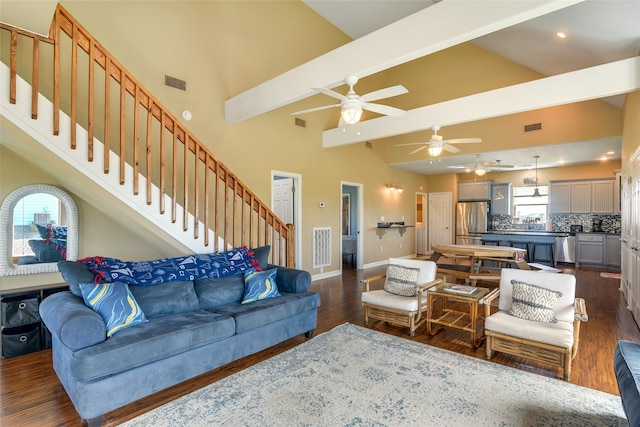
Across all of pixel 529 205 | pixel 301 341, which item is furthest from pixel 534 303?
pixel 529 205

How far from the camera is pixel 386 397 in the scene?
7.65 feet

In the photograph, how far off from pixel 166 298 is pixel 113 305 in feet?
1.63

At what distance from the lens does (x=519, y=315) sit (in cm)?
298

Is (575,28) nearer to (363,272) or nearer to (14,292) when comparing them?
(363,272)

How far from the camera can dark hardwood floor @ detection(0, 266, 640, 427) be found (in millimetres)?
2193

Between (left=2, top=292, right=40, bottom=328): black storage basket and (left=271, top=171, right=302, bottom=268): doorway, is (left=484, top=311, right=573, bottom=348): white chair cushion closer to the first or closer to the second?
(left=271, top=171, right=302, bottom=268): doorway

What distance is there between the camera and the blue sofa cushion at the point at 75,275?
2.50 metres

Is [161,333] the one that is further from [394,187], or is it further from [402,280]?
[394,187]

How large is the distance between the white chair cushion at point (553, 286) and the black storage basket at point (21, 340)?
464 centimetres

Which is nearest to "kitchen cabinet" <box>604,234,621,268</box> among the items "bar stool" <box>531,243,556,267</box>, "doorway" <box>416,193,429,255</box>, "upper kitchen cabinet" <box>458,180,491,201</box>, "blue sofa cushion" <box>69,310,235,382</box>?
"bar stool" <box>531,243,556,267</box>

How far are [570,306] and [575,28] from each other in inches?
130

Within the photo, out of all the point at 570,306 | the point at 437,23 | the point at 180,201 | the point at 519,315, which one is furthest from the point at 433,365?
the point at 180,201

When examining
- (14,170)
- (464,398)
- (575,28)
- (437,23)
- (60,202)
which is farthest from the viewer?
(575,28)

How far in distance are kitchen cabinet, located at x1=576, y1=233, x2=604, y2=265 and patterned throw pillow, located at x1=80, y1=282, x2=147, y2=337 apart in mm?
9921
